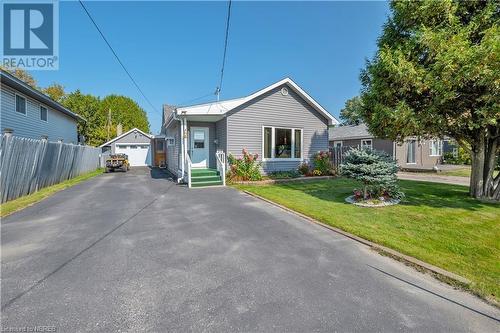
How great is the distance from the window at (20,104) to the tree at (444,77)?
16.6 m

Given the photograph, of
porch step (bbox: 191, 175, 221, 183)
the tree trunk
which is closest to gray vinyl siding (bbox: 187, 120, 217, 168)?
porch step (bbox: 191, 175, 221, 183)

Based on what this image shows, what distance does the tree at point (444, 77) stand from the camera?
634cm

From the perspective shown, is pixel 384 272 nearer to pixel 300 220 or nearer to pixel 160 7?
pixel 300 220

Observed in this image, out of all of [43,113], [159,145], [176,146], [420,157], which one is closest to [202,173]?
[176,146]

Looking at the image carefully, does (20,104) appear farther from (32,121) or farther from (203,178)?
(203,178)

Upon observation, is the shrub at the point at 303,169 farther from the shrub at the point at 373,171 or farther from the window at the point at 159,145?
the window at the point at 159,145

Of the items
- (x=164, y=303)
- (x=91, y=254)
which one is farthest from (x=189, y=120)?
(x=164, y=303)

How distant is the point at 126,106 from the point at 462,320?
179 feet

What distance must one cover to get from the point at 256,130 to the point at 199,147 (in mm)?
3175

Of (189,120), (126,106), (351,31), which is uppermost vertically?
(126,106)

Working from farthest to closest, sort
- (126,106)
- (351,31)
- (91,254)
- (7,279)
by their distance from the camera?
1. (126,106)
2. (351,31)
3. (91,254)
4. (7,279)

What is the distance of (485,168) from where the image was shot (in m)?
8.20

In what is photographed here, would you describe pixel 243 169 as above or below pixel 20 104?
below

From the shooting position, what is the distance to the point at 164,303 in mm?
2730
